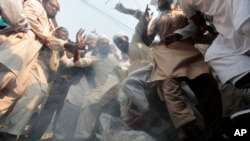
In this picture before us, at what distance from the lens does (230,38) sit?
8.81 feet

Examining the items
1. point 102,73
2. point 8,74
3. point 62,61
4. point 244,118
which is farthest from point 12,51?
point 244,118

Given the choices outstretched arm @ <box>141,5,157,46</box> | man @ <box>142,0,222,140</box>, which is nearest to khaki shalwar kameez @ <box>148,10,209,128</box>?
man @ <box>142,0,222,140</box>

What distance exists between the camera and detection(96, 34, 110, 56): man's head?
20.7 feet

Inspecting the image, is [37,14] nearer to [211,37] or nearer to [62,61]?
[62,61]

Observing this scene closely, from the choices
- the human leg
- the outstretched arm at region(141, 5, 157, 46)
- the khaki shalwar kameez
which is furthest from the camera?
the outstretched arm at region(141, 5, 157, 46)

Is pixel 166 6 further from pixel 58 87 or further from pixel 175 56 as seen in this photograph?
pixel 58 87

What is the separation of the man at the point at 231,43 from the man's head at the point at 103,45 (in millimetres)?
3424

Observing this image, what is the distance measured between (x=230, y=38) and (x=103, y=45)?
4.02m

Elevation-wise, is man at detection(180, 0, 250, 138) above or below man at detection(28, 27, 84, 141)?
above

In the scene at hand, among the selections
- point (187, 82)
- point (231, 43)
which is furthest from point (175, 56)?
point (231, 43)

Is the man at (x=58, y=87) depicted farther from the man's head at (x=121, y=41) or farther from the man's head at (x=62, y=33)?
the man's head at (x=121, y=41)

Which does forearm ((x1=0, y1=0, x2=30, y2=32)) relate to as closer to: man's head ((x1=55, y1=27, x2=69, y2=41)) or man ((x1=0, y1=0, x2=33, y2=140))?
man ((x1=0, y1=0, x2=33, y2=140))

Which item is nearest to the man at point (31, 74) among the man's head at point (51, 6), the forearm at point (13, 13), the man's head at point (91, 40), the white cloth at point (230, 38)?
the forearm at point (13, 13)

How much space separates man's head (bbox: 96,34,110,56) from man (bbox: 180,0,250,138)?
3424mm
